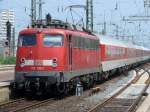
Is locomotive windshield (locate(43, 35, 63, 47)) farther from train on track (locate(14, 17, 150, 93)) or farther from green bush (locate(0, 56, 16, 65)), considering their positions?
green bush (locate(0, 56, 16, 65))

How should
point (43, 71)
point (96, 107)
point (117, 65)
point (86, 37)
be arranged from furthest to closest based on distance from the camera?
1. point (117, 65)
2. point (86, 37)
3. point (43, 71)
4. point (96, 107)

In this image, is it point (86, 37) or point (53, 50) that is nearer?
point (53, 50)

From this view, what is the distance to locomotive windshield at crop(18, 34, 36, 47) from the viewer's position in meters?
21.2

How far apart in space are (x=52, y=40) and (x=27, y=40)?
110 centimetres

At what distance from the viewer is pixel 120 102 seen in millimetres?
20703

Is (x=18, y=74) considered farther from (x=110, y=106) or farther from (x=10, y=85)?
(x=110, y=106)

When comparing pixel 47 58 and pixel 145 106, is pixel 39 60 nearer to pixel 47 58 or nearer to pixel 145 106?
pixel 47 58

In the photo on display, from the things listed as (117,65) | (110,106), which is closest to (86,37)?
(110,106)

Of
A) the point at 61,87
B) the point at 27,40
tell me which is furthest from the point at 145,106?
the point at 27,40

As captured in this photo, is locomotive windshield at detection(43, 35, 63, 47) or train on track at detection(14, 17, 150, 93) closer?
train on track at detection(14, 17, 150, 93)

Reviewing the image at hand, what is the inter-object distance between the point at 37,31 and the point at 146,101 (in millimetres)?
5507

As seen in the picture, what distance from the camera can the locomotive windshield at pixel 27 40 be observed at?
21.2 meters

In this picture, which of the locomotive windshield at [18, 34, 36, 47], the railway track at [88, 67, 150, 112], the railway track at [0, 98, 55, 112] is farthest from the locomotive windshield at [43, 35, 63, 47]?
the railway track at [88, 67, 150, 112]

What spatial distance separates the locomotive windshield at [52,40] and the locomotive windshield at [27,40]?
0.48 metres
